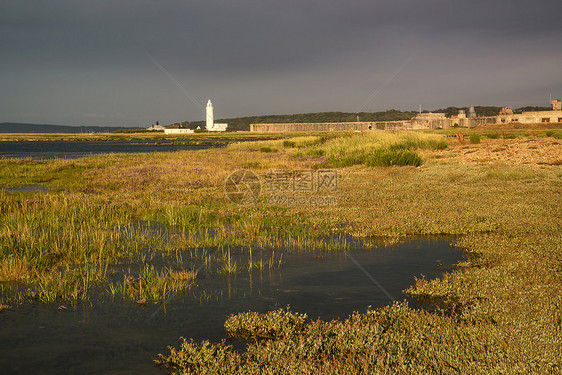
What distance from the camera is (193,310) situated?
8.17m

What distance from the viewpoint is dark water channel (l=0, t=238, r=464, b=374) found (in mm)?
6496

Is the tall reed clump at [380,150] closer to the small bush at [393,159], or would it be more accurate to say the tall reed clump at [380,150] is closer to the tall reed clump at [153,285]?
the small bush at [393,159]

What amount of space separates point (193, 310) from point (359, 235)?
7.04 metres

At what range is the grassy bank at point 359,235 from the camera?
6.08 m

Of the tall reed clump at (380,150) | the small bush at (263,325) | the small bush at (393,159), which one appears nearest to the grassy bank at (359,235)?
the small bush at (263,325)

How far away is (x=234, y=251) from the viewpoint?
489 inches

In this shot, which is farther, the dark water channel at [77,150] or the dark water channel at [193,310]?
the dark water channel at [77,150]

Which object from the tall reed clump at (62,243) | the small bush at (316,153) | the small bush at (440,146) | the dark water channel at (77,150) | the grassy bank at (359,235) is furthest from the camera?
the dark water channel at (77,150)

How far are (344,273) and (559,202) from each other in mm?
10669

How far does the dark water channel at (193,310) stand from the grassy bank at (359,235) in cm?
56

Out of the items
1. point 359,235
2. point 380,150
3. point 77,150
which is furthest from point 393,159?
point 77,150

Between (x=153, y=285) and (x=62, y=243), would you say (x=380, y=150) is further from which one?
(x=153, y=285)

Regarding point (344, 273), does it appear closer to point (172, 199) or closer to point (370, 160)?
point (172, 199)

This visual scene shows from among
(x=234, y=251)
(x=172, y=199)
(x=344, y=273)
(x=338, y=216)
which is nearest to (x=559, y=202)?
(x=338, y=216)
